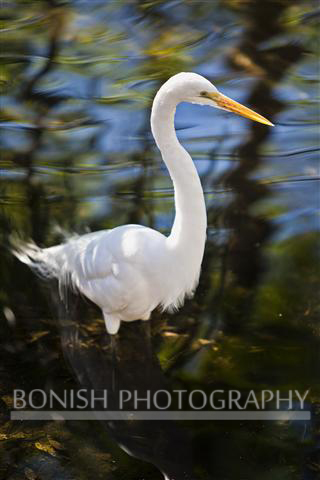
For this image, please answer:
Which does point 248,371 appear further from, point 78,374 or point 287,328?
point 78,374

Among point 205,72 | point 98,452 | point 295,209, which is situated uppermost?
point 205,72

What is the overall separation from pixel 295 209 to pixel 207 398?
1132 mm

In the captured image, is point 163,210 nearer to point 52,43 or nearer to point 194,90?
point 194,90

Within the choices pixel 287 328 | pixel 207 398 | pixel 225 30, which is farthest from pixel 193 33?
pixel 207 398

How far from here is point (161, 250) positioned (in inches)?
88.0

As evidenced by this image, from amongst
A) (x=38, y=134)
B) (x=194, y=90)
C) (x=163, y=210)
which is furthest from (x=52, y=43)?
(x=194, y=90)

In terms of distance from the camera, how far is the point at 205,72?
161 inches

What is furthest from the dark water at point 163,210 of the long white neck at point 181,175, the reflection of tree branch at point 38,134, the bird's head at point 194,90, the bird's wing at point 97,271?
the bird's head at point 194,90

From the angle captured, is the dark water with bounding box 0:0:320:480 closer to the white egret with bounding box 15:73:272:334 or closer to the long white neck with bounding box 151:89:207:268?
the white egret with bounding box 15:73:272:334

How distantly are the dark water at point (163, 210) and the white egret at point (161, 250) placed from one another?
204 millimetres

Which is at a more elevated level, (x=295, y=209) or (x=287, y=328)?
(x=295, y=209)

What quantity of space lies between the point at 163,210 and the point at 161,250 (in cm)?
82

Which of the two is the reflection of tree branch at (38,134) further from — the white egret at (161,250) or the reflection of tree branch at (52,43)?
the white egret at (161,250)

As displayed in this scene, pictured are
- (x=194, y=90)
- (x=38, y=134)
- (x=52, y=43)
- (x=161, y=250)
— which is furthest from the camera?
(x=52, y=43)
